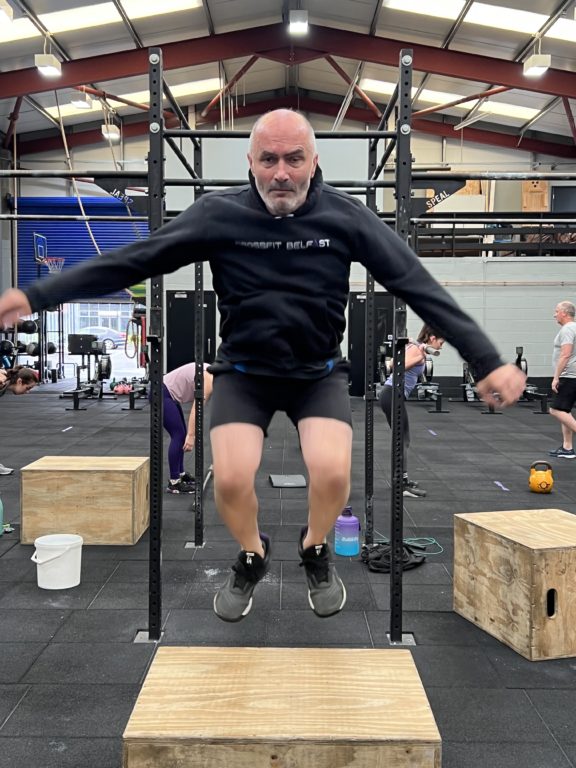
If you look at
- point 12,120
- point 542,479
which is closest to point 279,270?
point 542,479

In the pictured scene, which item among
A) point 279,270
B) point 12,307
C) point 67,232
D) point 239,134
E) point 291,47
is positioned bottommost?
point 12,307

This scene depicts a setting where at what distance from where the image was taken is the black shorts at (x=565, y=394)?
642 cm

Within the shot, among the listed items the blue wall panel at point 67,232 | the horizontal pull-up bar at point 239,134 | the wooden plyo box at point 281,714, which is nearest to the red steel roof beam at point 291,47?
the blue wall panel at point 67,232

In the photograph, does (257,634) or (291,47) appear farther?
(291,47)

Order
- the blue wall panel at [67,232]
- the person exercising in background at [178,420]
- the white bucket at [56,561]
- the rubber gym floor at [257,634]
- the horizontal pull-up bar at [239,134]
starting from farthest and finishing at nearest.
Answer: the blue wall panel at [67,232] < the person exercising in background at [178,420] < the white bucket at [56,561] < the horizontal pull-up bar at [239,134] < the rubber gym floor at [257,634]

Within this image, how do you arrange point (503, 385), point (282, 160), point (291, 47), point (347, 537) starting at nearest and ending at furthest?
point (503, 385)
point (282, 160)
point (347, 537)
point (291, 47)

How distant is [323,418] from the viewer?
1944 millimetres

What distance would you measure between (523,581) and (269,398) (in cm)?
129

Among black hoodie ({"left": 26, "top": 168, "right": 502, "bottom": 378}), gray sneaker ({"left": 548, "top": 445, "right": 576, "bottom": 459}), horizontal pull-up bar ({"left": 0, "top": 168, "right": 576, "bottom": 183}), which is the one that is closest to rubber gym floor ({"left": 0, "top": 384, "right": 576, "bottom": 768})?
black hoodie ({"left": 26, "top": 168, "right": 502, "bottom": 378})

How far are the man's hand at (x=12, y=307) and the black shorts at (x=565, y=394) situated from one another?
5.65 meters

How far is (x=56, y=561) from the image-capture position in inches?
129

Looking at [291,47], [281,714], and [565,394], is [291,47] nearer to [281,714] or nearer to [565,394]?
[565,394]

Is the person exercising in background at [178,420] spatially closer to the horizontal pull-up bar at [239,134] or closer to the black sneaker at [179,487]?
the black sneaker at [179,487]

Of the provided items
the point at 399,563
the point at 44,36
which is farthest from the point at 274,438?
the point at 44,36
